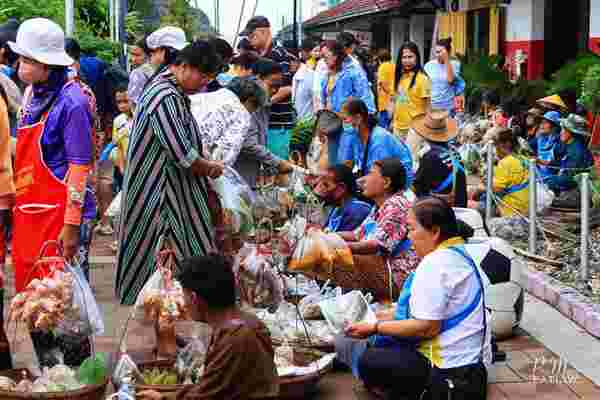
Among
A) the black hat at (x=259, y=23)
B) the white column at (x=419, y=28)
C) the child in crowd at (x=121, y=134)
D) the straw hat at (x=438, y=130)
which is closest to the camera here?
the child in crowd at (x=121, y=134)

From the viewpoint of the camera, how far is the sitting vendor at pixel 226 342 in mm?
3949

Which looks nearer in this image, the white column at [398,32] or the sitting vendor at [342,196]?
the sitting vendor at [342,196]

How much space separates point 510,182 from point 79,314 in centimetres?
522

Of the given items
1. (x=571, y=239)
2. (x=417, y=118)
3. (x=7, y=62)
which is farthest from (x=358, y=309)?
(x=417, y=118)

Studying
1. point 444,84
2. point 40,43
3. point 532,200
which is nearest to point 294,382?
point 40,43

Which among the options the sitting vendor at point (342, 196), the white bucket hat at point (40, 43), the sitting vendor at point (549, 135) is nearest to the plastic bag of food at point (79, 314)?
the white bucket hat at point (40, 43)

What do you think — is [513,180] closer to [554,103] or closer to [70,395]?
[554,103]

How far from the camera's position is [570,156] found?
10.7 meters

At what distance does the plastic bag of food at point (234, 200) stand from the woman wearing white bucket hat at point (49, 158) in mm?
987

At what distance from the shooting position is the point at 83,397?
4898 mm

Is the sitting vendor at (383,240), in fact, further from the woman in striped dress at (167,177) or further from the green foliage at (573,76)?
the green foliage at (573,76)

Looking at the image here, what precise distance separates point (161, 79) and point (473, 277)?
6.82 ft

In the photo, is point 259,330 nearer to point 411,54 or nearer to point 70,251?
point 70,251

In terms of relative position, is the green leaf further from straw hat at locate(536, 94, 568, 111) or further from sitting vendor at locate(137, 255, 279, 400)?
straw hat at locate(536, 94, 568, 111)
